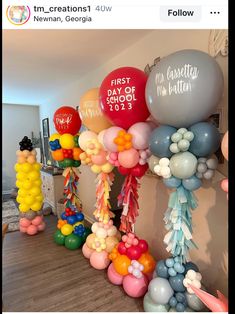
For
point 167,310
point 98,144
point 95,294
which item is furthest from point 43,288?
point 98,144

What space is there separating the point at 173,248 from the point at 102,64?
2241 mm

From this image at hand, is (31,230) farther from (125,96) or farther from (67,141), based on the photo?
(125,96)

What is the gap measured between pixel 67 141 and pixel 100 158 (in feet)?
1.87

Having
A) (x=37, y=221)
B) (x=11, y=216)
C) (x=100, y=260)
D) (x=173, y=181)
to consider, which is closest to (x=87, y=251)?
(x=100, y=260)

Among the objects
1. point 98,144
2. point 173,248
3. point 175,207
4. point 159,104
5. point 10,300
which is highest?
point 159,104

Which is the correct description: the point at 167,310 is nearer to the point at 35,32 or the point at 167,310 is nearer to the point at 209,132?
the point at 209,132

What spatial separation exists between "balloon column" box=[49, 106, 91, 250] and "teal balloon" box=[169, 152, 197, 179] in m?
1.26

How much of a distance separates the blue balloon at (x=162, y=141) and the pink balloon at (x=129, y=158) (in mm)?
207

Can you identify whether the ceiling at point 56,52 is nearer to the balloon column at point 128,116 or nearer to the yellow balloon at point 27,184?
the balloon column at point 128,116

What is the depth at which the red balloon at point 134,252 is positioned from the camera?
5.01ft

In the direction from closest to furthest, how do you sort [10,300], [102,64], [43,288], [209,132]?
[209,132]
[10,300]
[43,288]
[102,64]

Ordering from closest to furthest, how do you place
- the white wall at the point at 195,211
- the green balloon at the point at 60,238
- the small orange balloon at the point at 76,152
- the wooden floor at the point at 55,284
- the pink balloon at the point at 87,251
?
the white wall at the point at 195,211, the wooden floor at the point at 55,284, the pink balloon at the point at 87,251, the small orange balloon at the point at 76,152, the green balloon at the point at 60,238

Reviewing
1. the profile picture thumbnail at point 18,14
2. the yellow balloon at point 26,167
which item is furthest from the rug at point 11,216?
the profile picture thumbnail at point 18,14

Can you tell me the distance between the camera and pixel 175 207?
1.17m
